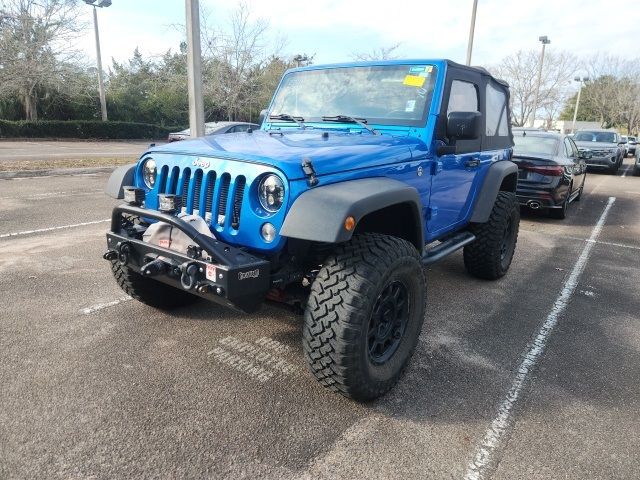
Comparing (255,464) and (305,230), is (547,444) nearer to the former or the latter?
(255,464)

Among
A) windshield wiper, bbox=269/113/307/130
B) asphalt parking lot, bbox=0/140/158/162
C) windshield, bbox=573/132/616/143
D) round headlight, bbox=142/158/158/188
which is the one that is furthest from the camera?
windshield, bbox=573/132/616/143

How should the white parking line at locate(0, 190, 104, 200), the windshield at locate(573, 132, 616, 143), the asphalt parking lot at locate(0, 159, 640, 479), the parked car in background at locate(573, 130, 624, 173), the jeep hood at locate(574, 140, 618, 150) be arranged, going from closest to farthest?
the asphalt parking lot at locate(0, 159, 640, 479)
the white parking line at locate(0, 190, 104, 200)
the parked car in background at locate(573, 130, 624, 173)
the jeep hood at locate(574, 140, 618, 150)
the windshield at locate(573, 132, 616, 143)

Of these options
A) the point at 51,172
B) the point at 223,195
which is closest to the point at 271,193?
the point at 223,195

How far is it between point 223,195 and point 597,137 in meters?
19.7

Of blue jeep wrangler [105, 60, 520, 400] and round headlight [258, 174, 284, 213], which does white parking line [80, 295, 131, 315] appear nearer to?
blue jeep wrangler [105, 60, 520, 400]

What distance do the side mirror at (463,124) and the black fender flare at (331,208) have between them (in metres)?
0.98

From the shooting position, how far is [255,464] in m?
2.23

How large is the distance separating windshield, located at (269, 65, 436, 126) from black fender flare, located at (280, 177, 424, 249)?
1.12m

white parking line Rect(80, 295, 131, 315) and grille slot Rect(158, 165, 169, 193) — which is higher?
grille slot Rect(158, 165, 169, 193)

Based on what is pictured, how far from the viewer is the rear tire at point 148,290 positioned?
3480 mm

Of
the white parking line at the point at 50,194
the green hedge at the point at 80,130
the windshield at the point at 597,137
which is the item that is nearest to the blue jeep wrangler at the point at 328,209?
the white parking line at the point at 50,194

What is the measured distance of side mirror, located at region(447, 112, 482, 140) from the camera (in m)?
3.27

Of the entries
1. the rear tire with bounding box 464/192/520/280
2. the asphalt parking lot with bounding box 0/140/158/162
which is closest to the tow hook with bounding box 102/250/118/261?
the rear tire with bounding box 464/192/520/280

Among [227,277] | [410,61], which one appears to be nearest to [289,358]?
[227,277]
